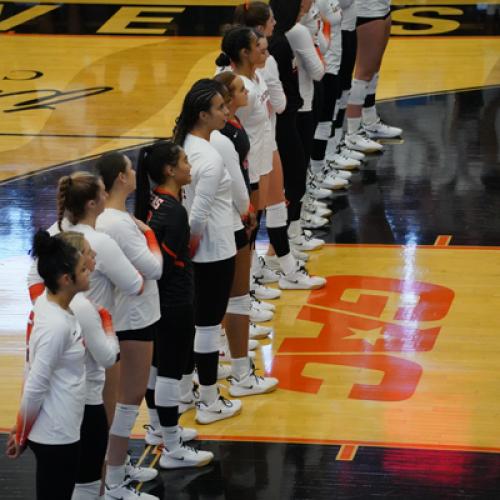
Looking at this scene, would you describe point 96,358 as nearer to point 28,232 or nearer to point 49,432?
point 49,432

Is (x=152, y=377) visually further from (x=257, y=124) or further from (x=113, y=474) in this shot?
(x=257, y=124)

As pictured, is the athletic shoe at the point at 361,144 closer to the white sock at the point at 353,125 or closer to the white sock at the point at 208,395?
the white sock at the point at 353,125

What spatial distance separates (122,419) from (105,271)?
74cm

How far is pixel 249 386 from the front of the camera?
6.25m

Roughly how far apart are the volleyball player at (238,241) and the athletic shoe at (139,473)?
91 cm

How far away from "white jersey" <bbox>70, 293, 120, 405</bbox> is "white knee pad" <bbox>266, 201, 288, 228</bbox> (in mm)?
3045

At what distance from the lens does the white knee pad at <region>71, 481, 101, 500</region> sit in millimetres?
4629

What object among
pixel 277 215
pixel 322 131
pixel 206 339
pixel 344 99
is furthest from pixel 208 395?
pixel 344 99

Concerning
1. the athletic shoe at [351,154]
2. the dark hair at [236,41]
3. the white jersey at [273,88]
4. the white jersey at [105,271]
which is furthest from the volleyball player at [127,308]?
the athletic shoe at [351,154]

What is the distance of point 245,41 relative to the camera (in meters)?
6.46

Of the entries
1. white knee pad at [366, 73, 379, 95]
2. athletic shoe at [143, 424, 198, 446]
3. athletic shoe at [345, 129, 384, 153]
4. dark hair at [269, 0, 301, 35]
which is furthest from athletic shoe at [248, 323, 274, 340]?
white knee pad at [366, 73, 379, 95]

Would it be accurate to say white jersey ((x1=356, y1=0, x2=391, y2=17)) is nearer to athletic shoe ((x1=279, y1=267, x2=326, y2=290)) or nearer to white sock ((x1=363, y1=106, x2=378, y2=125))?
white sock ((x1=363, y1=106, x2=378, y2=125))

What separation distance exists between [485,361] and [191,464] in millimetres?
1859

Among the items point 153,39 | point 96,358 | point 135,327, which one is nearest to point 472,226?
point 135,327
